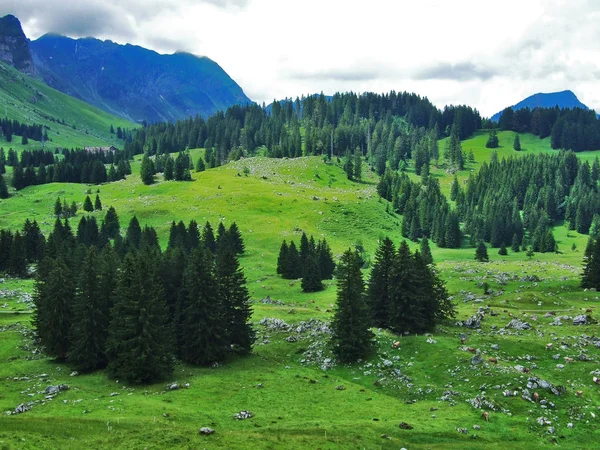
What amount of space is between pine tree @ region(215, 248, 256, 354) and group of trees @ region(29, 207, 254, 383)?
126mm

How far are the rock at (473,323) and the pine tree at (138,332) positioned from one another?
127 feet

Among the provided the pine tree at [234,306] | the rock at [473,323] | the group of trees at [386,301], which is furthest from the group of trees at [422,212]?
the pine tree at [234,306]

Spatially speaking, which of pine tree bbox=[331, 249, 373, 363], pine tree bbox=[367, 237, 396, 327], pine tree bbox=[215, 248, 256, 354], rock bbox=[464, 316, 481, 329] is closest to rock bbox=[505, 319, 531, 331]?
rock bbox=[464, 316, 481, 329]

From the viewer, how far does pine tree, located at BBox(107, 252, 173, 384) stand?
4953 cm

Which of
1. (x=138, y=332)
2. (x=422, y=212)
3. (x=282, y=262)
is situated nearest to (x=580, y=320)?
(x=138, y=332)

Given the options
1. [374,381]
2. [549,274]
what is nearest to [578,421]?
[374,381]

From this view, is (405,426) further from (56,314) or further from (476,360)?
(56,314)

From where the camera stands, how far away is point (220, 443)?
3431 centimetres

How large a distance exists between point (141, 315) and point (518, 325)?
154 ft

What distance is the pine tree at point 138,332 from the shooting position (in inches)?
1950

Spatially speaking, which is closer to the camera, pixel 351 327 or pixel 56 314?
pixel 351 327

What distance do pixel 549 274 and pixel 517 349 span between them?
48075 millimetres

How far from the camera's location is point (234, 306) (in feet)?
204

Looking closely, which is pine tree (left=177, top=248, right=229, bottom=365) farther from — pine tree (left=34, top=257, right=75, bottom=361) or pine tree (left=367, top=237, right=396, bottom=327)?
pine tree (left=367, top=237, right=396, bottom=327)
